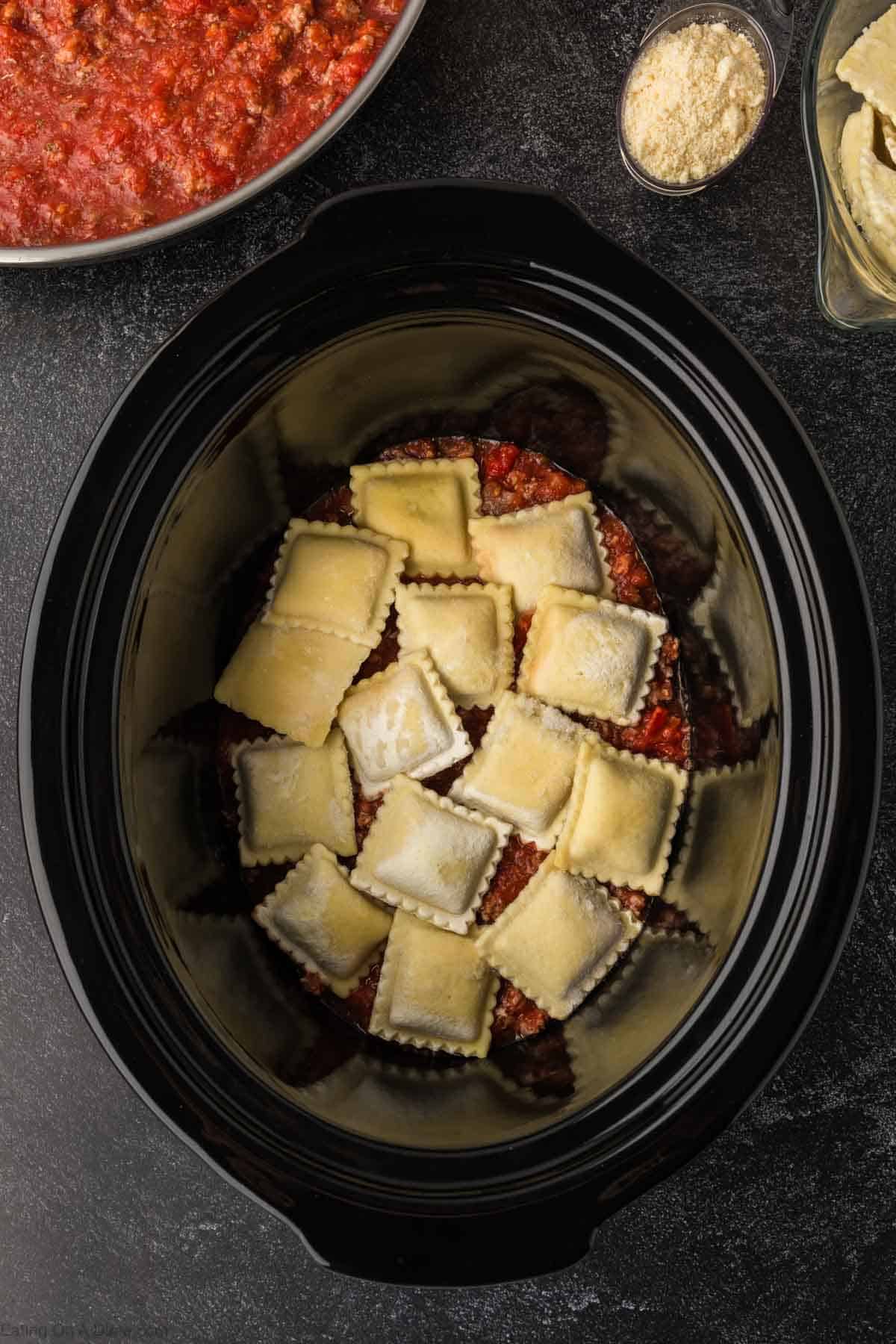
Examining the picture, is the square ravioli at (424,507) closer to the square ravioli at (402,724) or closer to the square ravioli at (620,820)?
the square ravioli at (402,724)

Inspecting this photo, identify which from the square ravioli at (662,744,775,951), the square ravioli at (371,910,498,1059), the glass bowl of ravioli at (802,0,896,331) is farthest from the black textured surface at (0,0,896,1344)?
the square ravioli at (371,910,498,1059)

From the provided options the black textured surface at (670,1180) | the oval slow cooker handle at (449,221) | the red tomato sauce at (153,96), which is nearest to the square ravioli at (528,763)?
the black textured surface at (670,1180)

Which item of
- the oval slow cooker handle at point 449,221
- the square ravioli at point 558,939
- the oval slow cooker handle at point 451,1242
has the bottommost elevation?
the oval slow cooker handle at point 451,1242

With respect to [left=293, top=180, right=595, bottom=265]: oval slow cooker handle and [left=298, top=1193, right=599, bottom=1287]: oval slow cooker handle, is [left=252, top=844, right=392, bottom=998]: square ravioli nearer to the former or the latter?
[left=298, top=1193, right=599, bottom=1287]: oval slow cooker handle

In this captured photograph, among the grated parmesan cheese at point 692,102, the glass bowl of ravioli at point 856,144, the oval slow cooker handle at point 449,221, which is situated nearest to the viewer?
the oval slow cooker handle at point 449,221

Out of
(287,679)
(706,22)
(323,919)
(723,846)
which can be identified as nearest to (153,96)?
(706,22)

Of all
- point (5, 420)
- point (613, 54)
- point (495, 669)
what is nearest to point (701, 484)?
point (495, 669)

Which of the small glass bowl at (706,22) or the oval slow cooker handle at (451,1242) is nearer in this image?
the oval slow cooker handle at (451,1242)

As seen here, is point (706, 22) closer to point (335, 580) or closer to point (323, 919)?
point (335, 580)
